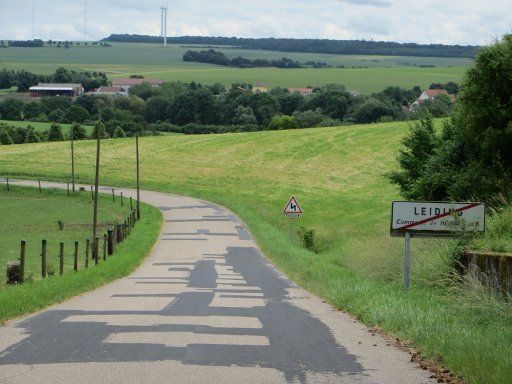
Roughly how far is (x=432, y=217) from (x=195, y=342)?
641cm

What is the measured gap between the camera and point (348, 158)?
269 feet

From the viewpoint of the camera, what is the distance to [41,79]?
181m

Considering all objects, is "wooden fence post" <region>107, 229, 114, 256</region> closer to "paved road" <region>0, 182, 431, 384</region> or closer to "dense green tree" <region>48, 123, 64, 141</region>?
"paved road" <region>0, 182, 431, 384</region>

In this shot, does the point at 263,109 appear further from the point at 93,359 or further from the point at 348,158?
the point at 93,359

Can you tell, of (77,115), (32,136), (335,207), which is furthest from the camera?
(77,115)

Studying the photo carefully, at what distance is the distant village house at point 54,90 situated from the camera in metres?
158

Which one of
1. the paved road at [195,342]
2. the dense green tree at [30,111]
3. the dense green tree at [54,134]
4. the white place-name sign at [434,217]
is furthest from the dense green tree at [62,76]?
the white place-name sign at [434,217]

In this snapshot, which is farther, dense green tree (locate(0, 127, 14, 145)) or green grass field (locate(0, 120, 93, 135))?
green grass field (locate(0, 120, 93, 135))

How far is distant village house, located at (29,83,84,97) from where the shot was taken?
15774cm

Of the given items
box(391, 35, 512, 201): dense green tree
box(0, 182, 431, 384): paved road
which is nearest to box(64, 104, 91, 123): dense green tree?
box(391, 35, 512, 201): dense green tree

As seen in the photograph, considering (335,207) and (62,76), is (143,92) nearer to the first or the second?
(62,76)

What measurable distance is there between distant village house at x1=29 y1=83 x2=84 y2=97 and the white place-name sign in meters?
145

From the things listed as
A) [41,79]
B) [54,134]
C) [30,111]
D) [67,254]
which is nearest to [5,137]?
[54,134]

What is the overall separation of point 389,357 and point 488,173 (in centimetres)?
2377
